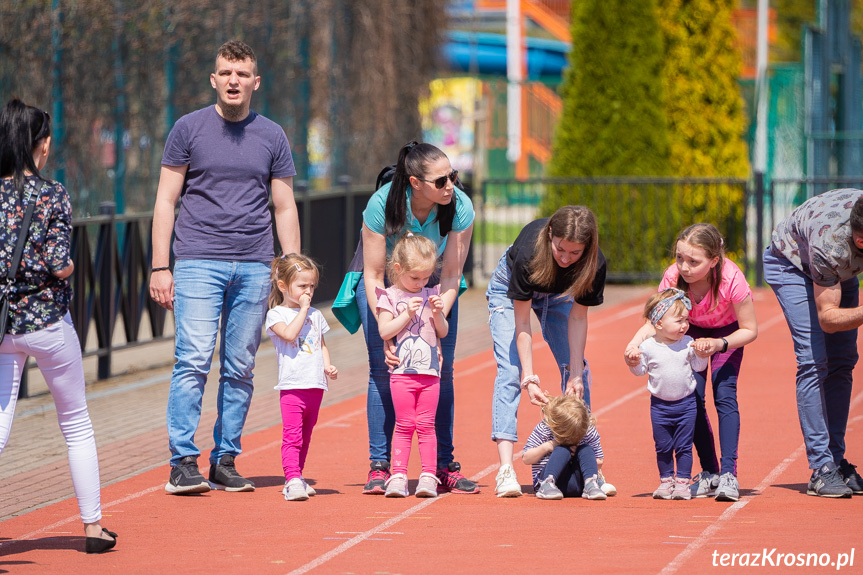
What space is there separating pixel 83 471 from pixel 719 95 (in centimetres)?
1534

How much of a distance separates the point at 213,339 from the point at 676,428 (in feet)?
7.74

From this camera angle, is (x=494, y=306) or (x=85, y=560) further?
(x=494, y=306)

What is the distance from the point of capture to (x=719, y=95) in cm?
1892

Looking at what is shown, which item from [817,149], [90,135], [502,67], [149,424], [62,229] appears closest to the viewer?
[62,229]

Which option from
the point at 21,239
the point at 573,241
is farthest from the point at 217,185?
the point at 573,241

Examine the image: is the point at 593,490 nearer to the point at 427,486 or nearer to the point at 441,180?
the point at 427,486

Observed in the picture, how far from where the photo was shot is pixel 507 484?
6.25 meters

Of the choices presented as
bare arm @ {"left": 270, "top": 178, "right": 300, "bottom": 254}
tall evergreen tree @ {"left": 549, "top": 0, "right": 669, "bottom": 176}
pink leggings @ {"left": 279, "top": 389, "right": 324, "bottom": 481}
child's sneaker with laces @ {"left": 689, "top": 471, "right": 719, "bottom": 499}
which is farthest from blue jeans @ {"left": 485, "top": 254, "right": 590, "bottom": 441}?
tall evergreen tree @ {"left": 549, "top": 0, "right": 669, "bottom": 176}

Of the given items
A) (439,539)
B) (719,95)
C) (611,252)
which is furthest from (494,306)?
(719,95)

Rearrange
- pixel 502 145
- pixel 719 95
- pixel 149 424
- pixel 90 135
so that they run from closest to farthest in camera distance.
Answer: pixel 149 424, pixel 90 135, pixel 719 95, pixel 502 145

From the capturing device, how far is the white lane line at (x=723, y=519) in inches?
196

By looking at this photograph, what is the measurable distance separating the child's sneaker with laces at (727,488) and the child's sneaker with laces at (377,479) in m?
1.65

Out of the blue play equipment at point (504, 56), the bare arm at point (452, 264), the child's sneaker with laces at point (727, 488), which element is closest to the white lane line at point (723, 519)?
the child's sneaker with laces at point (727, 488)

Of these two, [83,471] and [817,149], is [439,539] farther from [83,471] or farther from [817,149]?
[817,149]
